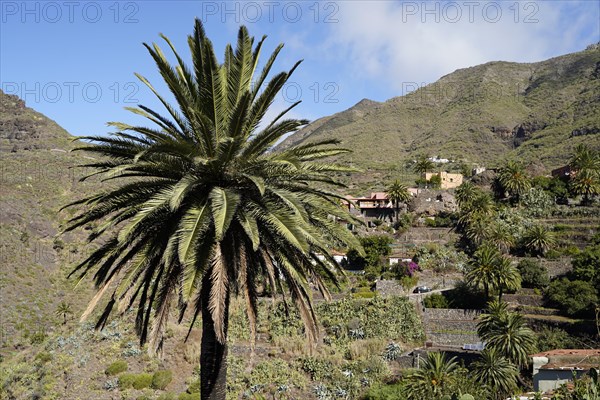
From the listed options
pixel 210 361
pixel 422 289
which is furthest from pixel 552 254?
pixel 210 361

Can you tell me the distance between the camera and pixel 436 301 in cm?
4478

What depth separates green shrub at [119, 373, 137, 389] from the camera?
2506 centimetres

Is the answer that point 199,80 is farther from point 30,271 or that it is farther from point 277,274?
point 30,271

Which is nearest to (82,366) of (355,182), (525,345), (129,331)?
(129,331)

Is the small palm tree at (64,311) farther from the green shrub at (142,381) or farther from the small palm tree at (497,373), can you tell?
the small palm tree at (497,373)

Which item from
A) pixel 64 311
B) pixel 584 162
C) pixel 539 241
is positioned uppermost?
pixel 584 162

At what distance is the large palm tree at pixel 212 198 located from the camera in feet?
26.9

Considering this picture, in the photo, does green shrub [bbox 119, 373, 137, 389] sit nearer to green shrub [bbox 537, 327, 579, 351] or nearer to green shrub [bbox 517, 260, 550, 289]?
green shrub [bbox 537, 327, 579, 351]

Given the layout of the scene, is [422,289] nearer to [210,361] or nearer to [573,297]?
[573,297]

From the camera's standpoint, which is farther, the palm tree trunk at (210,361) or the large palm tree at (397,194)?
the large palm tree at (397,194)

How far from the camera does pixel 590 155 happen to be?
66.1 meters

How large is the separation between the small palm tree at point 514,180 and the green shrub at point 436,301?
86.1 feet

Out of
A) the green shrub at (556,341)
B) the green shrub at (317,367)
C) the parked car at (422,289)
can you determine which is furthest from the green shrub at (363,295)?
the green shrub at (317,367)

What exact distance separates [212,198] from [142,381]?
20.5 metres
